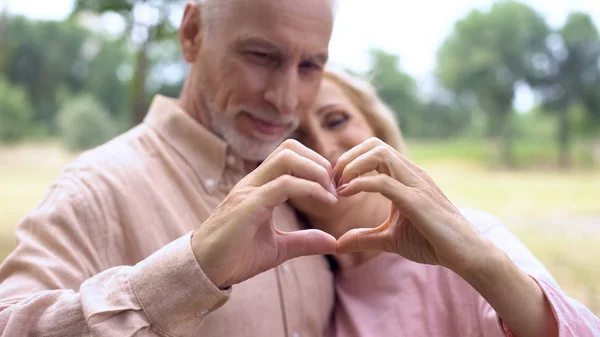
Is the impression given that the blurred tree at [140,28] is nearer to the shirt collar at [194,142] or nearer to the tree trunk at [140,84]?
the tree trunk at [140,84]

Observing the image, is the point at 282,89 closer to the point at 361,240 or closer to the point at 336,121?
the point at 336,121

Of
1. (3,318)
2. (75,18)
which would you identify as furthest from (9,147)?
(3,318)

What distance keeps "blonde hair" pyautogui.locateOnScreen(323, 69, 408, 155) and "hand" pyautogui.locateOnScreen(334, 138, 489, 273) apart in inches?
22.7

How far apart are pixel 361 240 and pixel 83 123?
228 centimetres

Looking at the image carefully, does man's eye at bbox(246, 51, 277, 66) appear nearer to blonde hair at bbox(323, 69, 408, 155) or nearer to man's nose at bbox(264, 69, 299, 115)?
man's nose at bbox(264, 69, 299, 115)

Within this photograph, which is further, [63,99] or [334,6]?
[63,99]

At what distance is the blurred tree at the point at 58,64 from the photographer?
9.61 ft

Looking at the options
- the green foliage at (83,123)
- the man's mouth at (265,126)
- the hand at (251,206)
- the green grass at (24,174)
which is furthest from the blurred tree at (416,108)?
the hand at (251,206)

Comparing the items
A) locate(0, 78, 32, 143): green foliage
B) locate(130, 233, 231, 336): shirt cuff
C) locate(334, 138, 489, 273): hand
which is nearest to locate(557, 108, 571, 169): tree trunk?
locate(334, 138, 489, 273): hand

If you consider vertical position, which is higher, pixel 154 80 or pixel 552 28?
pixel 552 28

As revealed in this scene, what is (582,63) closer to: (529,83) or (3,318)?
(529,83)

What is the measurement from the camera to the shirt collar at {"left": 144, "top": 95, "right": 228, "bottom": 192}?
3.95ft

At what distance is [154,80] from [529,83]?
6.96 feet

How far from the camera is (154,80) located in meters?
2.75
